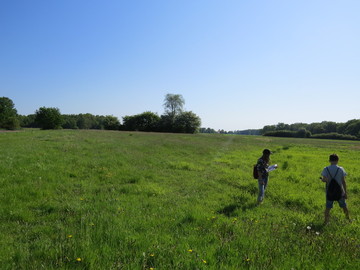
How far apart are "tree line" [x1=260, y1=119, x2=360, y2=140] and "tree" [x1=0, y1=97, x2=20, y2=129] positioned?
126 m

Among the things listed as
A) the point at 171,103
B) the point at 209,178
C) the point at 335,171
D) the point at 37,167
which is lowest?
the point at 209,178

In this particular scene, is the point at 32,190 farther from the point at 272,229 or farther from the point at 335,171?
the point at 335,171

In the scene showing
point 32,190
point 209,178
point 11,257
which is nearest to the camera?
point 11,257

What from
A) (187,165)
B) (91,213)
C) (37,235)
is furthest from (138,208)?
(187,165)

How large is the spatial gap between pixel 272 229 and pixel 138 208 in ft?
13.7

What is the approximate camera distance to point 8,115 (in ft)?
261

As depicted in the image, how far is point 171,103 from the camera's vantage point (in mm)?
92562

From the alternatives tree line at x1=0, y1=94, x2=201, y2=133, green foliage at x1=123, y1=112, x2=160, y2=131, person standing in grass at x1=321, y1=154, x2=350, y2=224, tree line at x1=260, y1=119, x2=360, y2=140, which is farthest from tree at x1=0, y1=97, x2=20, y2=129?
tree line at x1=260, y1=119, x2=360, y2=140

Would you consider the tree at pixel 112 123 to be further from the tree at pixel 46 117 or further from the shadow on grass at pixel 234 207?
the shadow on grass at pixel 234 207

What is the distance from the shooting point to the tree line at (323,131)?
100613mm

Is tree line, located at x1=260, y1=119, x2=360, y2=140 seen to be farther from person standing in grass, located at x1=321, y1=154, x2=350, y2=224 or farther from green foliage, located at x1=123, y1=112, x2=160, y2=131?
person standing in grass, located at x1=321, y1=154, x2=350, y2=224

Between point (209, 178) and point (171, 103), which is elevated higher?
point (171, 103)

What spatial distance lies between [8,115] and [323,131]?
17830 centimetres

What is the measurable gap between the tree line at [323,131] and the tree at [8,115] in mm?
126445
